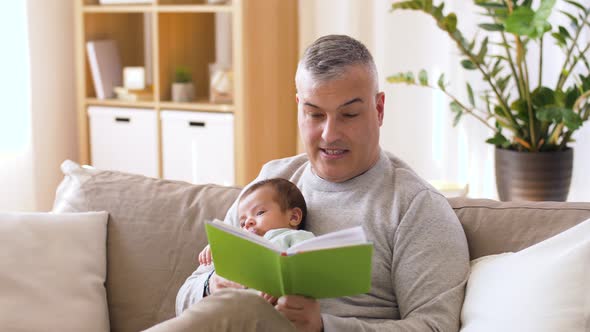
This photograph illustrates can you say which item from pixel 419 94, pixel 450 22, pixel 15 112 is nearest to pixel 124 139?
pixel 15 112

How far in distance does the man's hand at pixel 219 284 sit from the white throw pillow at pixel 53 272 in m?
0.43

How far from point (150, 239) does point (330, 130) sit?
24.3 inches

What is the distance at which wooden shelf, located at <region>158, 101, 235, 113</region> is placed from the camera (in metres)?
3.62

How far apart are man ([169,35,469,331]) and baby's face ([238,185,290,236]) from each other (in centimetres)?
8

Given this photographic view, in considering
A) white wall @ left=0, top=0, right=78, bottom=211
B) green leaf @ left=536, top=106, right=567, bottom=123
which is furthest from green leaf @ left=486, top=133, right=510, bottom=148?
white wall @ left=0, top=0, right=78, bottom=211

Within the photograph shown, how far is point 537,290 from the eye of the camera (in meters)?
1.59

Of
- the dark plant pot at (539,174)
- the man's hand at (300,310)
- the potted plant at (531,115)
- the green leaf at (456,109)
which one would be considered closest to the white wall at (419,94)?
the green leaf at (456,109)

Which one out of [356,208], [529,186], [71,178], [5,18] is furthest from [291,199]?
[5,18]

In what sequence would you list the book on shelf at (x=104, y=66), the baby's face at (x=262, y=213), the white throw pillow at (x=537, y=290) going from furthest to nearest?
the book on shelf at (x=104, y=66) < the baby's face at (x=262, y=213) < the white throw pillow at (x=537, y=290)

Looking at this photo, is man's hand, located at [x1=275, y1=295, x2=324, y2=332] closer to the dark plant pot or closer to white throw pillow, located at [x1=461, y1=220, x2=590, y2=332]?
white throw pillow, located at [x1=461, y1=220, x2=590, y2=332]

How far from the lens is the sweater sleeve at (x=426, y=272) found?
1.64 meters

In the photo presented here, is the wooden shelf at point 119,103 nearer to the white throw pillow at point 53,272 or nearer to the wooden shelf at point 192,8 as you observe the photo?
the wooden shelf at point 192,8

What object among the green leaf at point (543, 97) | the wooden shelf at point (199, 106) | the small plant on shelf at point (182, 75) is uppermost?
the small plant on shelf at point (182, 75)

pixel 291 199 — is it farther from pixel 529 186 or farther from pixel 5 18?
pixel 5 18
